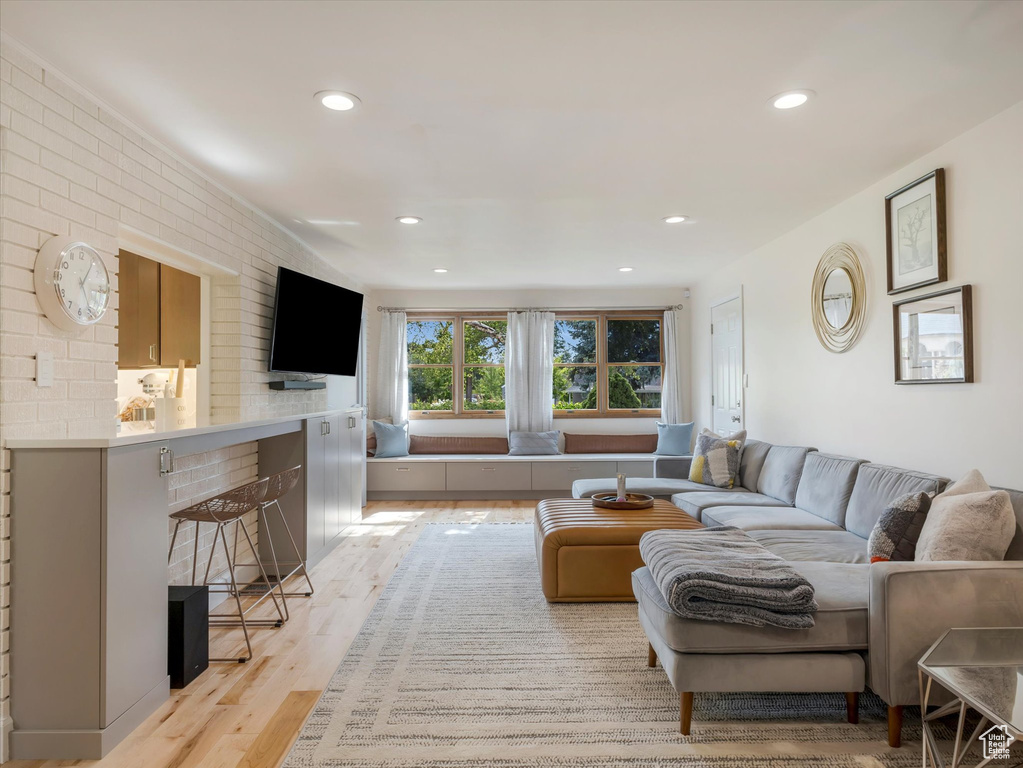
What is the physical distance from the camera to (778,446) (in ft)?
15.6

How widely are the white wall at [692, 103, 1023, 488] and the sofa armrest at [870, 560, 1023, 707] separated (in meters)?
0.79

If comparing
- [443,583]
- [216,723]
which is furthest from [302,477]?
[216,723]

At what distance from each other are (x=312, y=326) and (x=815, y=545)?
11.6 feet

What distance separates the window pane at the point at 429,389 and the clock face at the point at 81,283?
516 cm

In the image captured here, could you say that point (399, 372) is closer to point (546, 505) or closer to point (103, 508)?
point (546, 505)

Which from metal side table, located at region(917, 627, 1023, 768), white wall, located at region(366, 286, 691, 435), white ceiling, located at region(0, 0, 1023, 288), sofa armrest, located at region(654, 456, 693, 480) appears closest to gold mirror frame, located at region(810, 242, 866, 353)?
white ceiling, located at region(0, 0, 1023, 288)

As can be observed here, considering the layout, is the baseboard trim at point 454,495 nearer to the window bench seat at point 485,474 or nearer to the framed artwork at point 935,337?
the window bench seat at point 485,474

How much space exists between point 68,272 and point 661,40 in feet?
7.45

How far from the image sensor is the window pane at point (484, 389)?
7746 mm

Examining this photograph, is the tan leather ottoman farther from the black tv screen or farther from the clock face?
the clock face

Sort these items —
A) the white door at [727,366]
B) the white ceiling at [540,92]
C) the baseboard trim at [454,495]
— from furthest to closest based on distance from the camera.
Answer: the baseboard trim at [454,495]
the white door at [727,366]
the white ceiling at [540,92]

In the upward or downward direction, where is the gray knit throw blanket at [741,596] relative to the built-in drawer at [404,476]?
upward

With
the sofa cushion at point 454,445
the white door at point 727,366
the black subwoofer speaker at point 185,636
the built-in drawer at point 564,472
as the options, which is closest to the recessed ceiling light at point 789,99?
the black subwoofer speaker at point 185,636

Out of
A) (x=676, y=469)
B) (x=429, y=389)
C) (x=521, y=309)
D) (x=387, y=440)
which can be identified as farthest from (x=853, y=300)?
(x=429, y=389)
